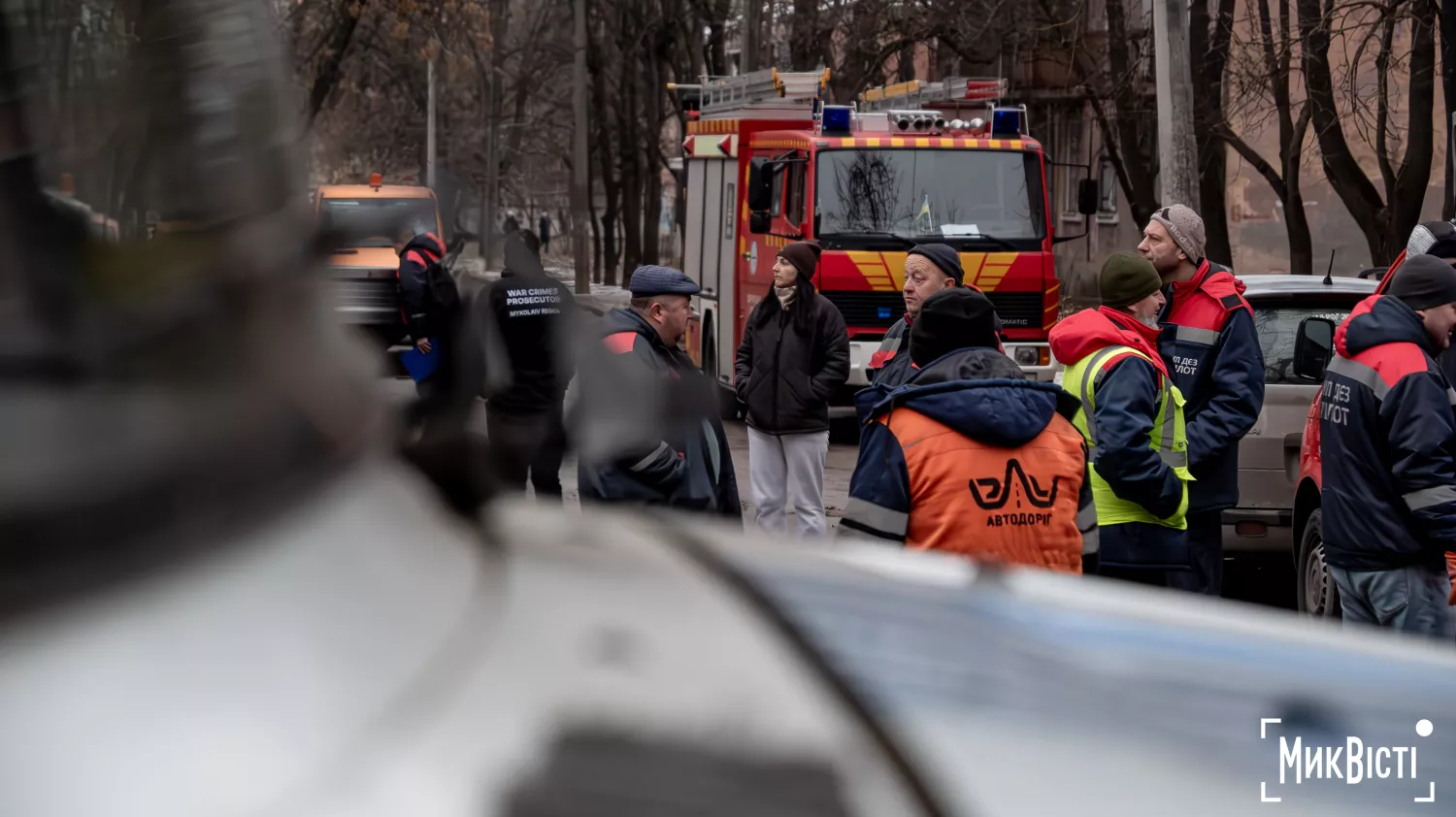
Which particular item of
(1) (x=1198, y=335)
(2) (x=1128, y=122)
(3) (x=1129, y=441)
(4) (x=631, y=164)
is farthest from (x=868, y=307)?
(4) (x=631, y=164)

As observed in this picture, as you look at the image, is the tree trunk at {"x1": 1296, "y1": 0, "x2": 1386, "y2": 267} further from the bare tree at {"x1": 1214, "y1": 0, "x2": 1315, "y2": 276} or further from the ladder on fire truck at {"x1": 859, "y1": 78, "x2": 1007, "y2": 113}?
the ladder on fire truck at {"x1": 859, "y1": 78, "x2": 1007, "y2": 113}

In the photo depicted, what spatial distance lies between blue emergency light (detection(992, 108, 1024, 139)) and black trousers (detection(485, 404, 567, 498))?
41.9 ft

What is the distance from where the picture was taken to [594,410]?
1.13m

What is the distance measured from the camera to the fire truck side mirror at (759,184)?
13.3 m

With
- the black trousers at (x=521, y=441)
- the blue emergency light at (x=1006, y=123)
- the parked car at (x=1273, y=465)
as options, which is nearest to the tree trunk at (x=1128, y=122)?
the blue emergency light at (x=1006, y=123)

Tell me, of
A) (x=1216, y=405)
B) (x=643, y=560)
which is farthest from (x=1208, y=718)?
(x=1216, y=405)

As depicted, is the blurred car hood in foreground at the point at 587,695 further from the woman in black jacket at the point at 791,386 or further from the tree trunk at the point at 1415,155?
the tree trunk at the point at 1415,155

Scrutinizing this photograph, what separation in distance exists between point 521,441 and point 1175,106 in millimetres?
13026

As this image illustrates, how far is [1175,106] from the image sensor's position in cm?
1315

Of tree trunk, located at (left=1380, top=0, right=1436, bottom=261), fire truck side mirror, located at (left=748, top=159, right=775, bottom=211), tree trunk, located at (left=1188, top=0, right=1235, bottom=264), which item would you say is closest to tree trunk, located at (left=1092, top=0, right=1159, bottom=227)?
tree trunk, located at (left=1188, top=0, right=1235, bottom=264)

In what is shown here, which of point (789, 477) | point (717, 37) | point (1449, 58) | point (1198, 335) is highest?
point (717, 37)

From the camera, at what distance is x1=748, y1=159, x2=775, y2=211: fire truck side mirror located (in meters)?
13.3

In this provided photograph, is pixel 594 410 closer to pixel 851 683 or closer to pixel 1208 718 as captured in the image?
pixel 851 683

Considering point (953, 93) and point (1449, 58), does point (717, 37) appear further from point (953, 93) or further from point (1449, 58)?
point (1449, 58)
